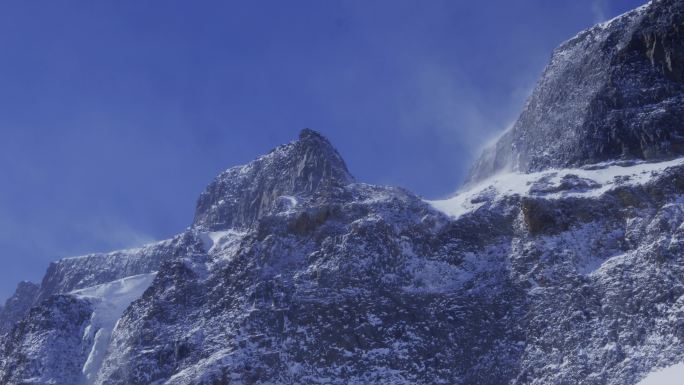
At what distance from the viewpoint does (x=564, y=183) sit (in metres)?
77.5

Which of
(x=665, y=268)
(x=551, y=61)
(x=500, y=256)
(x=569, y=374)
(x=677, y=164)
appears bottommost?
(x=569, y=374)

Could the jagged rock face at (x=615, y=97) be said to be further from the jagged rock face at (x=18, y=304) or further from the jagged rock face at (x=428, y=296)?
the jagged rock face at (x=18, y=304)

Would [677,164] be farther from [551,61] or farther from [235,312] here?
[235,312]

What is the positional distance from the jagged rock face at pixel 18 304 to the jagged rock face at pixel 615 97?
2666 inches

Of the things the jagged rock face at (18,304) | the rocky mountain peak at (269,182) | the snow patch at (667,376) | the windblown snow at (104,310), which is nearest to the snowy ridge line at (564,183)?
the rocky mountain peak at (269,182)

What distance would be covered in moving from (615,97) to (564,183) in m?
11.3

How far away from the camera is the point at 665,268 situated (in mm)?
65750

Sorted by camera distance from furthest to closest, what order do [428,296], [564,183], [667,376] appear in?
1. [564,183]
2. [428,296]
3. [667,376]

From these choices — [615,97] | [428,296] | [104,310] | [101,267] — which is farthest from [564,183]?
[101,267]

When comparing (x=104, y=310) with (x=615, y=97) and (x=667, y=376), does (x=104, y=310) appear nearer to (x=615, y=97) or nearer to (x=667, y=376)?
(x=615, y=97)

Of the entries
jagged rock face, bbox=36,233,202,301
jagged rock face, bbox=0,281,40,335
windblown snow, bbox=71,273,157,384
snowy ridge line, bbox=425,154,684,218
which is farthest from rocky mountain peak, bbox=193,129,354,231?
jagged rock face, bbox=0,281,40,335

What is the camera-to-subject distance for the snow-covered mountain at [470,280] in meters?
66.4

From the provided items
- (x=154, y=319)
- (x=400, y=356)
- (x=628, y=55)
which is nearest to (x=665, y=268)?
(x=400, y=356)

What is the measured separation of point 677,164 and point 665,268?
11356mm
